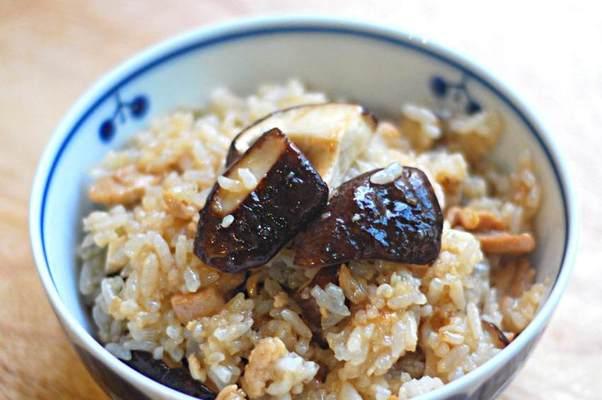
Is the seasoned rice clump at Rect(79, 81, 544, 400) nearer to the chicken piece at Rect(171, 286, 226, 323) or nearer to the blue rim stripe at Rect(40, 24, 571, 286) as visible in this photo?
the chicken piece at Rect(171, 286, 226, 323)

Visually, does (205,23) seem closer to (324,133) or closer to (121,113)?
(121,113)

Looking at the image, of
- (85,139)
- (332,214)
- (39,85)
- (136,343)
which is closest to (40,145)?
(39,85)

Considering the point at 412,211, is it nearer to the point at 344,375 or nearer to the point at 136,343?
the point at 344,375

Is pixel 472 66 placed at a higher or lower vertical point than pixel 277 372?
higher

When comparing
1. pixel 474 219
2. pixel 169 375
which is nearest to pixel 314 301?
pixel 169 375

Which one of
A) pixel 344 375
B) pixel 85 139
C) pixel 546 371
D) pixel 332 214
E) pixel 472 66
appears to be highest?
pixel 472 66
